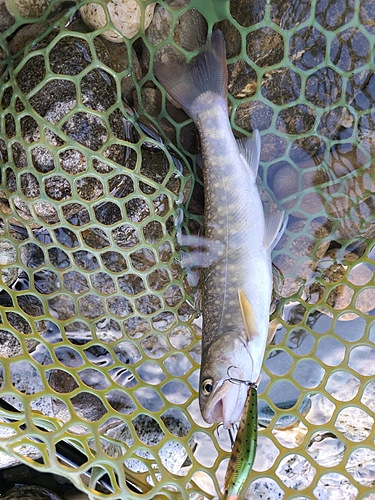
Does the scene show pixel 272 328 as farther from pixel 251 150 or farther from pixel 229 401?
pixel 251 150

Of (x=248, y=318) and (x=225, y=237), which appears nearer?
(x=248, y=318)

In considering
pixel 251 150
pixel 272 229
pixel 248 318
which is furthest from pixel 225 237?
pixel 251 150

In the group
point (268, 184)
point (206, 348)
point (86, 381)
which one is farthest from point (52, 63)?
point (86, 381)

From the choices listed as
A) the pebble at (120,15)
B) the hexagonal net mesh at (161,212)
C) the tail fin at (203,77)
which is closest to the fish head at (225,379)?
the hexagonal net mesh at (161,212)

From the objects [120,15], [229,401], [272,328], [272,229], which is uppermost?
[120,15]

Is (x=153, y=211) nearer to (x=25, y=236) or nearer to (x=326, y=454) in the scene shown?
(x=25, y=236)

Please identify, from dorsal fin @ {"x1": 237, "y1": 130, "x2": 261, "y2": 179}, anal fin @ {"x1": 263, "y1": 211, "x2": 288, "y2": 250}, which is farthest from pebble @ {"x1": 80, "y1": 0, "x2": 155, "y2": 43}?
anal fin @ {"x1": 263, "y1": 211, "x2": 288, "y2": 250}

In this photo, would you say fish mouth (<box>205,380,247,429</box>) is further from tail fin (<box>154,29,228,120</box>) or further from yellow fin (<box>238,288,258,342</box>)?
tail fin (<box>154,29,228,120</box>)

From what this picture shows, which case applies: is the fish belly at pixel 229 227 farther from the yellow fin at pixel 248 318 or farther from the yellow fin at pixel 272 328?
the yellow fin at pixel 272 328
